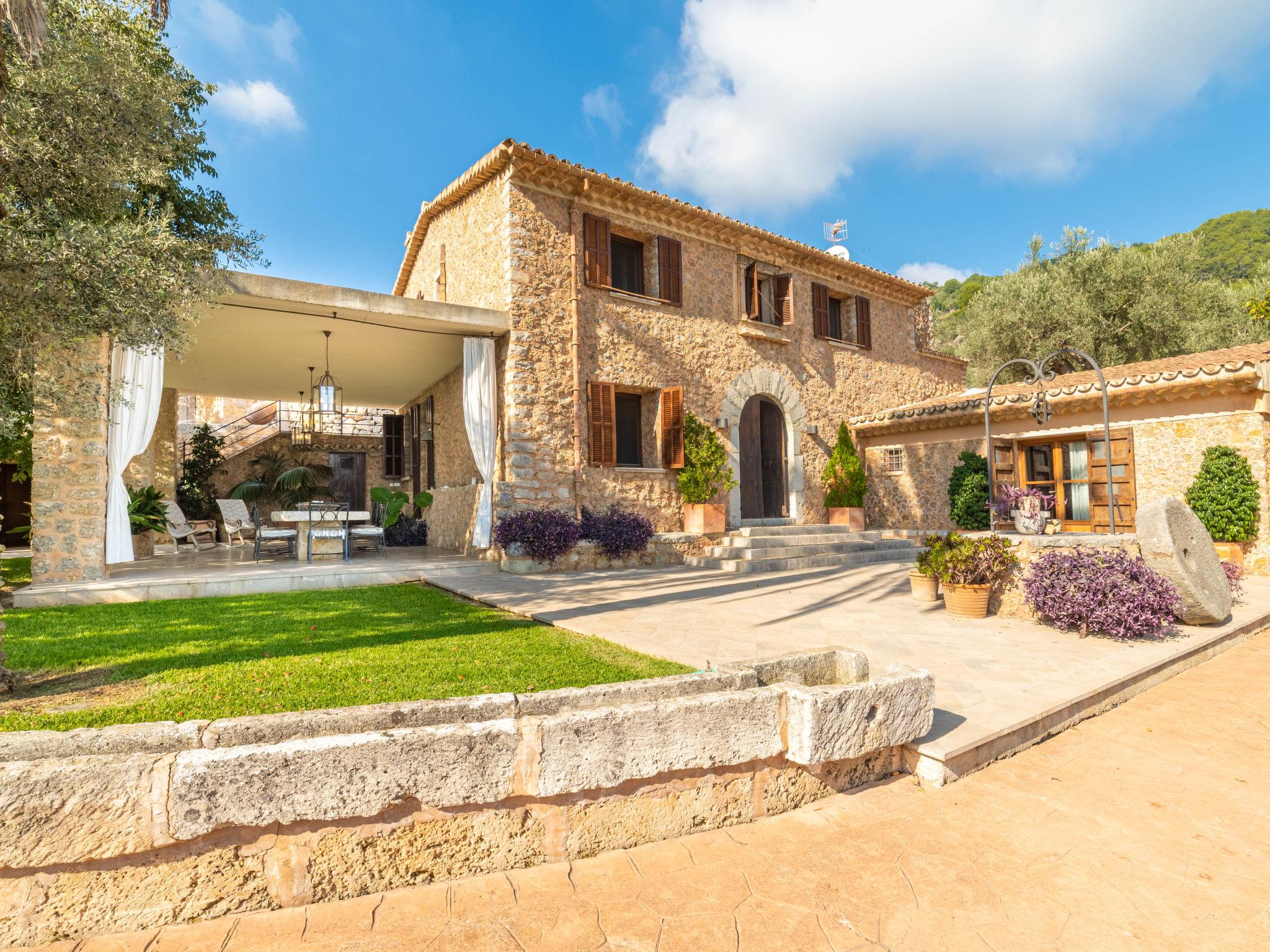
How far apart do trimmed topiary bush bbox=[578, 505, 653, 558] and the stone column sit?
5433 mm

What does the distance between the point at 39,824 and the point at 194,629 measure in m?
3.26

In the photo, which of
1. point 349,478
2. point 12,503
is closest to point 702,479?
point 349,478

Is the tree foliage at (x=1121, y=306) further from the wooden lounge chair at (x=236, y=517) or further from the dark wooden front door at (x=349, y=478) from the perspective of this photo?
the wooden lounge chair at (x=236, y=517)

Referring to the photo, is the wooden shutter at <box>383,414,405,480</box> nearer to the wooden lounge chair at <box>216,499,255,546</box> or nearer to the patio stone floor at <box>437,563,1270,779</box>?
the wooden lounge chair at <box>216,499,255,546</box>

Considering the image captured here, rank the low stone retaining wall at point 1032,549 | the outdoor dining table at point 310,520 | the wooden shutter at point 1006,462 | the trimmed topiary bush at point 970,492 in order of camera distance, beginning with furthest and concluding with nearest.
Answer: the trimmed topiary bush at point 970,492, the wooden shutter at point 1006,462, the outdoor dining table at point 310,520, the low stone retaining wall at point 1032,549

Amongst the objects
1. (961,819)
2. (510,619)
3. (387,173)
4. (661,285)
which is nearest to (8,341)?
(510,619)

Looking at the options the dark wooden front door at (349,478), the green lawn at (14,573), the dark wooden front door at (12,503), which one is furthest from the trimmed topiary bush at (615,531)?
the dark wooden front door at (12,503)

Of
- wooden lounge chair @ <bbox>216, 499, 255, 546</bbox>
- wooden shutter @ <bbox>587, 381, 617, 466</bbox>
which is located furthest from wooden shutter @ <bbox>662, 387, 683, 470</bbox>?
wooden lounge chair @ <bbox>216, 499, 255, 546</bbox>

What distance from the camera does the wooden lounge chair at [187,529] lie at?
10.1 metres

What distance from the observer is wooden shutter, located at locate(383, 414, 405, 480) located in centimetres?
1370

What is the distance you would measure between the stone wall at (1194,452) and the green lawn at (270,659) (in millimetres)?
8754

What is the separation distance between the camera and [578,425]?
9164 mm

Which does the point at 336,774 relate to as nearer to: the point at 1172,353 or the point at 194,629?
the point at 194,629

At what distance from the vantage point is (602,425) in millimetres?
9328
